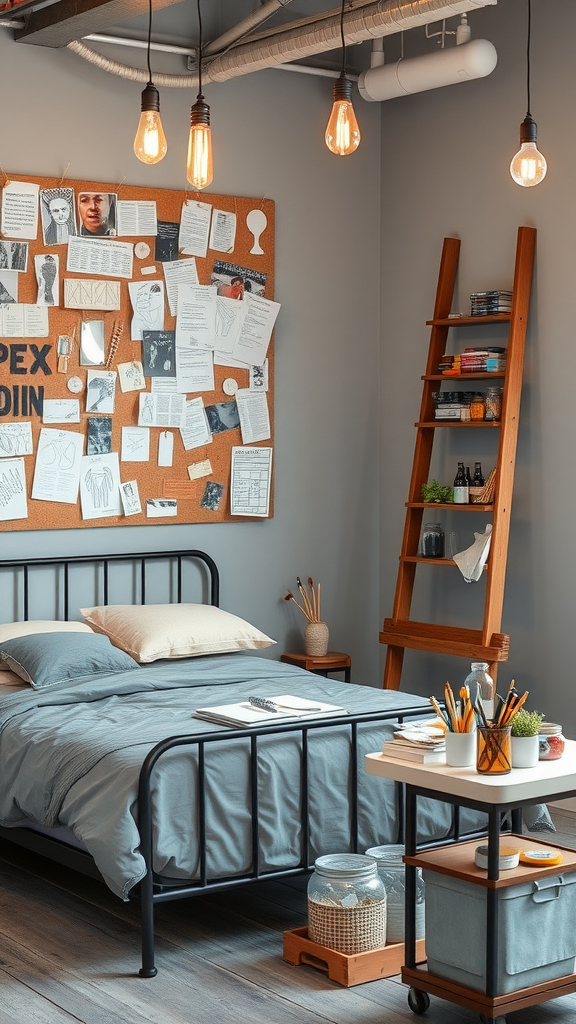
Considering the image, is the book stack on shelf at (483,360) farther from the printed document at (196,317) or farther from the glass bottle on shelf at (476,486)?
the printed document at (196,317)

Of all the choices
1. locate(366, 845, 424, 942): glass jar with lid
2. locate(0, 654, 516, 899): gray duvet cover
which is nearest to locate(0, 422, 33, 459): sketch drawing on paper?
locate(0, 654, 516, 899): gray duvet cover

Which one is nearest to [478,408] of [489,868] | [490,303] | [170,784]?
[490,303]

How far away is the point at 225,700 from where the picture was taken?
403 cm

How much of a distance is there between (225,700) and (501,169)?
2.53 m

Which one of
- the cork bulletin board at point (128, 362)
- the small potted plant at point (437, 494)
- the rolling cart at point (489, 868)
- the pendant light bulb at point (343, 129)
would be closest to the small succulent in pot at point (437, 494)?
the small potted plant at point (437, 494)

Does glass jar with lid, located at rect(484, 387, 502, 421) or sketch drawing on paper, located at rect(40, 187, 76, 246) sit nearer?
sketch drawing on paper, located at rect(40, 187, 76, 246)

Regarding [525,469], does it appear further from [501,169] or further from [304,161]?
[304,161]

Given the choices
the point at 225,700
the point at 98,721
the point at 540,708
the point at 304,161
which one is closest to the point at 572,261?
the point at 304,161

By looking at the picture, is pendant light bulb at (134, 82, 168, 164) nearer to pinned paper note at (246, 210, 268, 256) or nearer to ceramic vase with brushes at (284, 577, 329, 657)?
pinned paper note at (246, 210, 268, 256)

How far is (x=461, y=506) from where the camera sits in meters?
5.04

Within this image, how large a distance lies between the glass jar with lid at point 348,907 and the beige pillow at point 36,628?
1635 mm

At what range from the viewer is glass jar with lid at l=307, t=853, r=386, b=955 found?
10.5 feet

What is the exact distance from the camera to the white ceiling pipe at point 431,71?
4.77m

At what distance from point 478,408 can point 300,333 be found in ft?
3.18
